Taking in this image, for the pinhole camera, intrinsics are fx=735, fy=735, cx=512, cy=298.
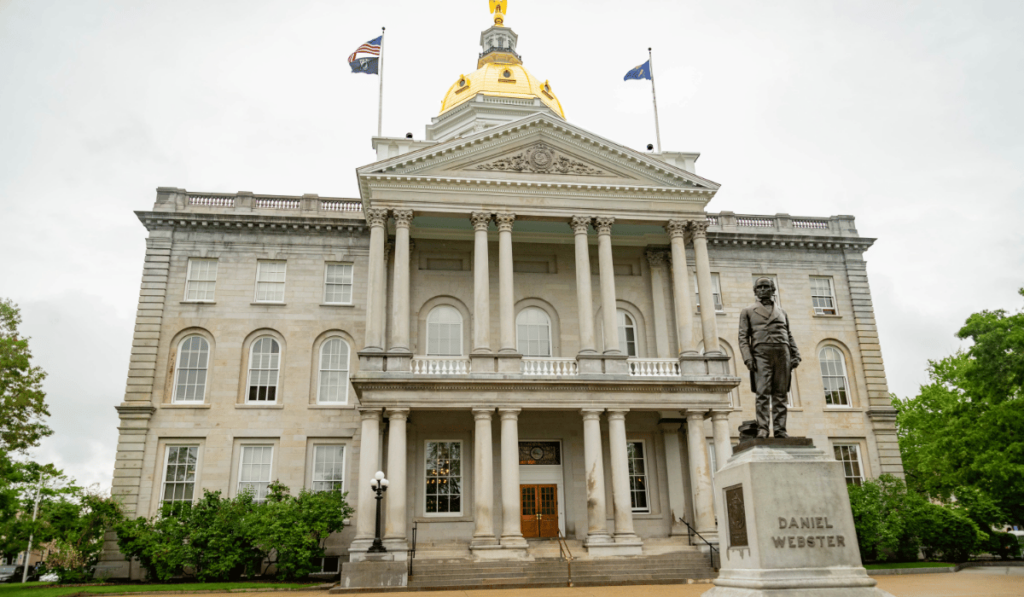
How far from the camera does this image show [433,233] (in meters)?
29.7

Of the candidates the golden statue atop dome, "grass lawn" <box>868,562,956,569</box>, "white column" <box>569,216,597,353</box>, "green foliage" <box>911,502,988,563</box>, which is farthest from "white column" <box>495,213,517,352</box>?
the golden statue atop dome

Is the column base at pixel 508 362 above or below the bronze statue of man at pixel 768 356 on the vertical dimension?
above

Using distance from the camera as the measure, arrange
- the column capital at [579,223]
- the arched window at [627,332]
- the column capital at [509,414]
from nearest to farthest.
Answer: the column capital at [509,414] < the column capital at [579,223] < the arched window at [627,332]

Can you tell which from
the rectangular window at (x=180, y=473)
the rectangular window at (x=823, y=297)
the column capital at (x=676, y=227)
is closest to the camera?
the rectangular window at (x=180, y=473)

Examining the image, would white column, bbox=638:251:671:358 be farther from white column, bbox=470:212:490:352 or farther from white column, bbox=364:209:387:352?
white column, bbox=364:209:387:352

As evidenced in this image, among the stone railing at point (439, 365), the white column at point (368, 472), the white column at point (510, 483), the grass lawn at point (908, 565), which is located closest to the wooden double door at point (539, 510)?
the white column at point (510, 483)

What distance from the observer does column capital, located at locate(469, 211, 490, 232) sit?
26828 mm

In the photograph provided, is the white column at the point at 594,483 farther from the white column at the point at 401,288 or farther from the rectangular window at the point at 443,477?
the white column at the point at 401,288

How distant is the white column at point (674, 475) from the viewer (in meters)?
Answer: 27.7

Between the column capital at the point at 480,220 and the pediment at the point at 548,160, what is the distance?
1.39 m

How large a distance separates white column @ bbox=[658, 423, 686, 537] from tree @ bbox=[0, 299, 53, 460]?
72.7 feet

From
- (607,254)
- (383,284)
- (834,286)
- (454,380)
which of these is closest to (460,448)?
(454,380)

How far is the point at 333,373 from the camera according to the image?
2933 centimetres

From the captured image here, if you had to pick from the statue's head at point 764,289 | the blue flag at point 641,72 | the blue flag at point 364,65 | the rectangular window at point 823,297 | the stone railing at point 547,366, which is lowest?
the statue's head at point 764,289
